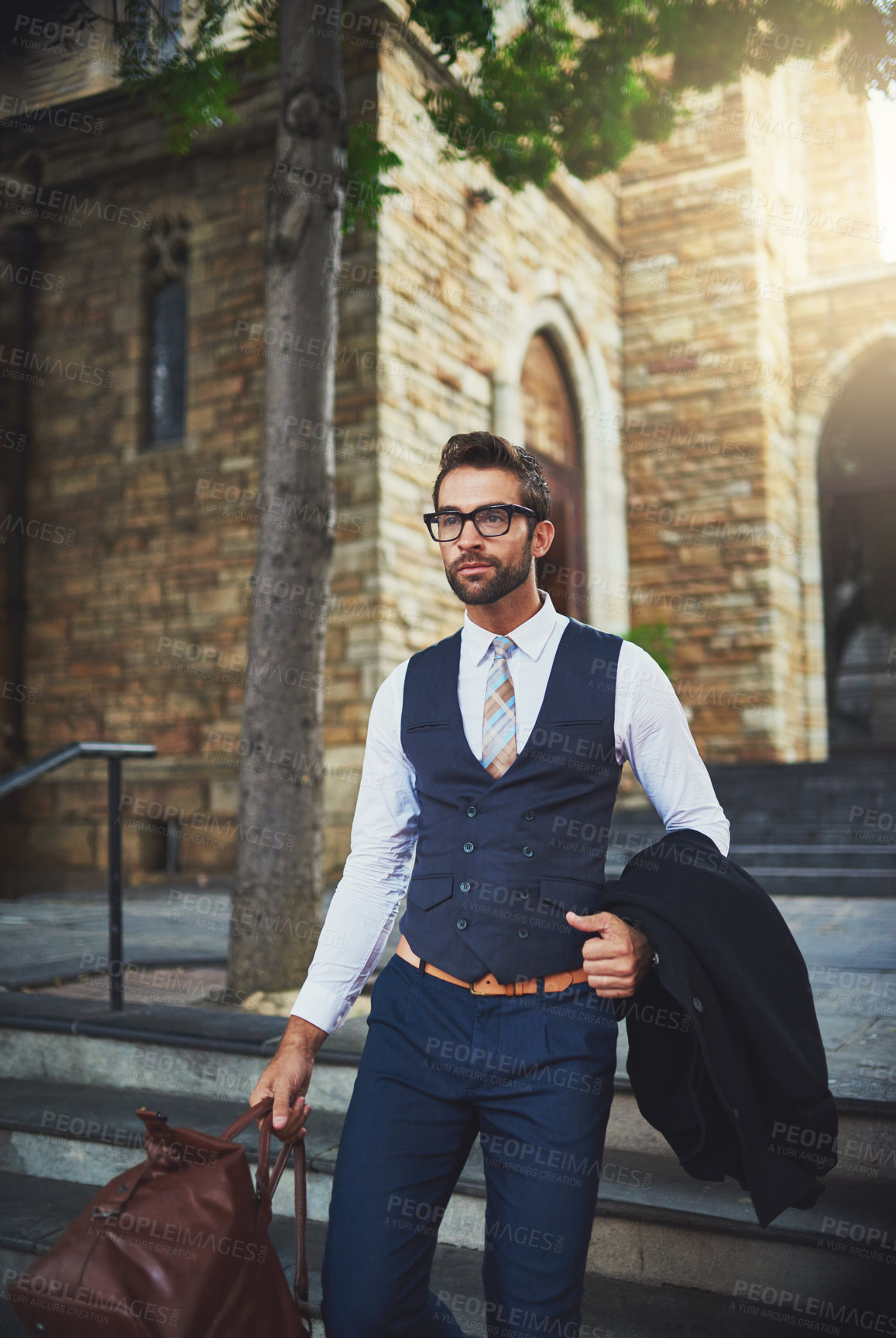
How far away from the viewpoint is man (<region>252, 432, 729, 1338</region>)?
5.55 ft

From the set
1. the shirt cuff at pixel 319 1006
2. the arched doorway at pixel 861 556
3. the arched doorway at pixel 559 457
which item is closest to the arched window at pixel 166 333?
the arched doorway at pixel 559 457

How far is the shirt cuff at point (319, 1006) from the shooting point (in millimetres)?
1901

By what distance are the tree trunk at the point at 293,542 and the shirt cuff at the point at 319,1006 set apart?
2.43 meters

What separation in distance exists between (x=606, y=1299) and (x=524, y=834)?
1.43 m

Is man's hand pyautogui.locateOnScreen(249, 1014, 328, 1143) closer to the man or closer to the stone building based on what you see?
the man

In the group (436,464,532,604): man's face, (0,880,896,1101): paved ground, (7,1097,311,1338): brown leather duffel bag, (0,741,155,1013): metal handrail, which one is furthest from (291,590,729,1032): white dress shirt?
(0,741,155,1013): metal handrail

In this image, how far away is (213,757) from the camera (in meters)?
8.80

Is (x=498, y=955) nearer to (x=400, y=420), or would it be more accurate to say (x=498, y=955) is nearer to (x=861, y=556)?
(x=400, y=420)

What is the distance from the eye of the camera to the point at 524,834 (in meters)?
1.77

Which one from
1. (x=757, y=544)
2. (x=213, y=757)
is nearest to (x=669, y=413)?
(x=757, y=544)

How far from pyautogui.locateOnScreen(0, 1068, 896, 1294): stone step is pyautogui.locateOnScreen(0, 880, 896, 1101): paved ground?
0.31 metres

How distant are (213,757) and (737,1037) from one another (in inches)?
295

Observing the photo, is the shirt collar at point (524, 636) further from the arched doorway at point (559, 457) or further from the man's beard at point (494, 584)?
the arched doorway at point (559, 457)

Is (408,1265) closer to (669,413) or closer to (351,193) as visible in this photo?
(351,193)
